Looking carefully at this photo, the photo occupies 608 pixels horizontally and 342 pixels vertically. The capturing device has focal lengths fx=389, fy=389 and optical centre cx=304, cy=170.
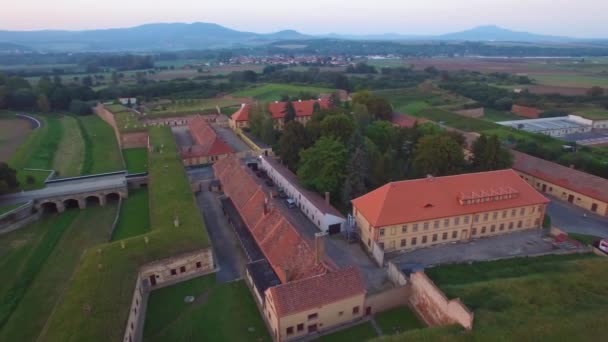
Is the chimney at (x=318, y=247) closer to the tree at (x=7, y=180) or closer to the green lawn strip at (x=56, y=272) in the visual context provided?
the green lawn strip at (x=56, y=272)

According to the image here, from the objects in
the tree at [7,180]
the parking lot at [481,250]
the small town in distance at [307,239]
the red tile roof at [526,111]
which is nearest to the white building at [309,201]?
the small town in distance at [307,239]

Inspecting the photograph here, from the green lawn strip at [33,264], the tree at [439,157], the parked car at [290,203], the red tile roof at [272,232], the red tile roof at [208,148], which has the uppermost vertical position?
the tree at [439,157]

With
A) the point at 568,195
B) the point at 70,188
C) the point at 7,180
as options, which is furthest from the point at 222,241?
the point at 568,195

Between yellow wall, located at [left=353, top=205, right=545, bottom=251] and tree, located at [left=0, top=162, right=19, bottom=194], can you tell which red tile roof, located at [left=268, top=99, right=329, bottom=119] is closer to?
tree, located at [left=0, top=162, right=19, bottom=194]

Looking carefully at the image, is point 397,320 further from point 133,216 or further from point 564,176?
point 564,176

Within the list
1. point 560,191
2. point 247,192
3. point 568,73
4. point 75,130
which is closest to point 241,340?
point 247,192

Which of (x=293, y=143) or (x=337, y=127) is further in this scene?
(x=337, y=127)
